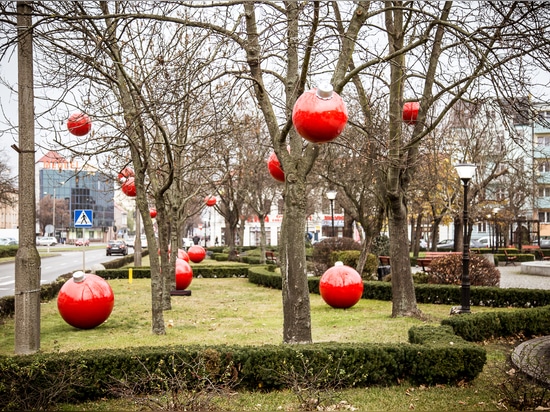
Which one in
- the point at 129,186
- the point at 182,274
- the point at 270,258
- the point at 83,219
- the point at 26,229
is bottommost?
the point at 270,258

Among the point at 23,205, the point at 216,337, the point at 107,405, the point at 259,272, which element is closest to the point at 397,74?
the point at 216,337

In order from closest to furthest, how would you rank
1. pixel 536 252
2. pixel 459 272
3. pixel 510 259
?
1. pixel 459 272
2. pixel 510 259
3. pixel 536 252

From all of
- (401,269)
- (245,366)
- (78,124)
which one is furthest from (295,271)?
(401,269)

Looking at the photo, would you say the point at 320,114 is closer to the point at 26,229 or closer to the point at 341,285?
the point at 26,229

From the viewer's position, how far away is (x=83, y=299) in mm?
11984

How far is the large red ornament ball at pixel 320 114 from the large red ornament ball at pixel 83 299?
25.8 feet

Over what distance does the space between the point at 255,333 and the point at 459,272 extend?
32.7ft

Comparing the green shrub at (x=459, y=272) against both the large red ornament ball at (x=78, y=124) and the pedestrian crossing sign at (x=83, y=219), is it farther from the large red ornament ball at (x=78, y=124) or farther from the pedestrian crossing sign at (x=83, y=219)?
the large red ornament ball at (x=78, y=124)

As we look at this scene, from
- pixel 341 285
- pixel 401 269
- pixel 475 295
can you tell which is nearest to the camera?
pixel 401 269

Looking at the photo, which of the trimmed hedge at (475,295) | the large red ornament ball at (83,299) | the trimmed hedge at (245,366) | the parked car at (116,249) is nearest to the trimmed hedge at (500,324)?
the trimmed hedge at (245,366)

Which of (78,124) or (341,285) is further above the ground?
(78,124)

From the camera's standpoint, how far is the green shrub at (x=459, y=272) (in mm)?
18547

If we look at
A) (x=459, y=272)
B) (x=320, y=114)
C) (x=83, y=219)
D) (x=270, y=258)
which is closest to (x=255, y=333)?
(x=320, y=114)

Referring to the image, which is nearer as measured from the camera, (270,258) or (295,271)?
(295,271)
